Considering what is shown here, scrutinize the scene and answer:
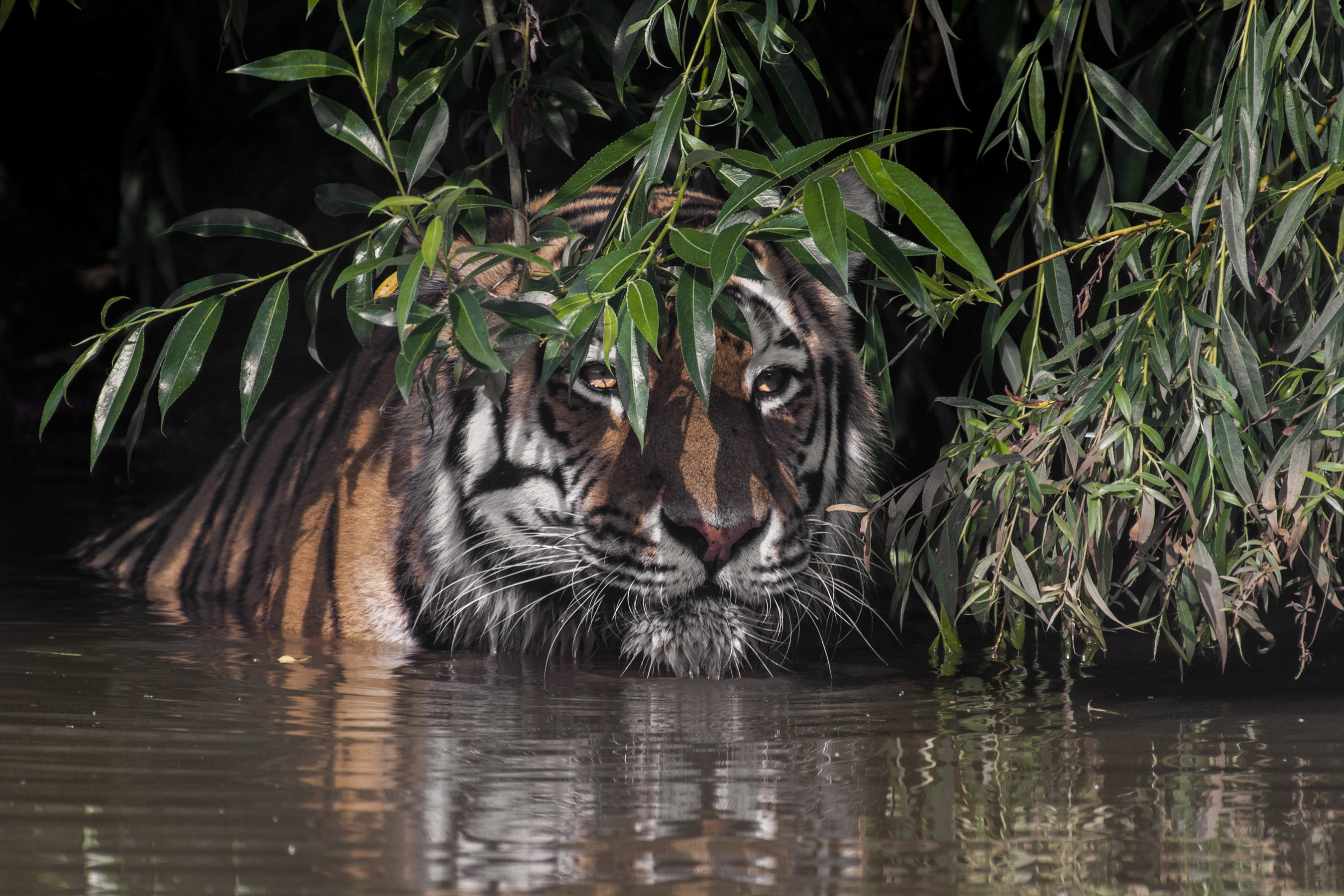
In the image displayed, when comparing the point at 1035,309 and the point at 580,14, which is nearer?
the point at 1035,309

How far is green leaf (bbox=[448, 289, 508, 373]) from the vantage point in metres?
1.98

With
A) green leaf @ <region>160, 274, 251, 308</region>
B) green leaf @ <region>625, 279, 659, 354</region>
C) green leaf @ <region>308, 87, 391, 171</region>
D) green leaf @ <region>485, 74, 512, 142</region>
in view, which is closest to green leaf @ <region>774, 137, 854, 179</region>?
green leaf @ <region>625, 279, 659, 354</region>

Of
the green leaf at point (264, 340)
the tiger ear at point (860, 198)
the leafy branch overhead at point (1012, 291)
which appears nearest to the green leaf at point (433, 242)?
the leafy branch overhead at point (1012, 291)

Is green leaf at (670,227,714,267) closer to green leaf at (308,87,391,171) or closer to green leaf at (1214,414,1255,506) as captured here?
green leaf at (308,87,391,171)

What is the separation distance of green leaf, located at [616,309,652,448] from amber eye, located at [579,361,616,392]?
0.75 m

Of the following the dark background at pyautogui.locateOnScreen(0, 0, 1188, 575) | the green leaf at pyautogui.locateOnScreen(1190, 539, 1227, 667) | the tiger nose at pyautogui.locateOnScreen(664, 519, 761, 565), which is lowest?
the green leaf at pyautogui.locateOnScreen(1190, 539, 1227, 667)

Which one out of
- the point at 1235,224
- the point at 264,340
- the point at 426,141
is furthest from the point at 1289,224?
the point at 264,340

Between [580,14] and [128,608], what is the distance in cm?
180

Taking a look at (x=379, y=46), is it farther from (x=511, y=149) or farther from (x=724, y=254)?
(x=724, y=254)

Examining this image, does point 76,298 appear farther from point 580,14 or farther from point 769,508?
point 769,508

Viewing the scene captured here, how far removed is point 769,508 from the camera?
2824mm

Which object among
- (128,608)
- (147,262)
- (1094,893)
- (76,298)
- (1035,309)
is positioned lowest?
(1094,893)

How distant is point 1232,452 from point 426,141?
1334 mm

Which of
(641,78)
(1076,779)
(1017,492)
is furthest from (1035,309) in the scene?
(641,78)
